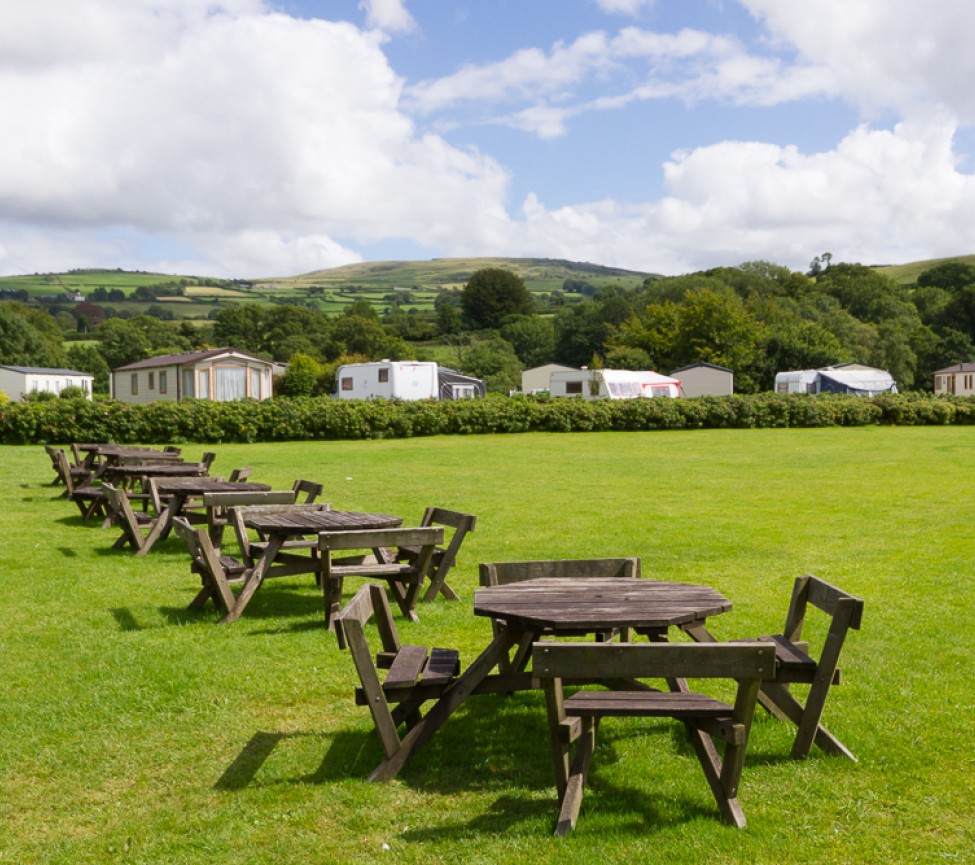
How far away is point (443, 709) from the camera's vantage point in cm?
480

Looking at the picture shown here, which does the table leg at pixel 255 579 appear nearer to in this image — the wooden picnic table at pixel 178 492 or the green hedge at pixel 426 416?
the wooden picnic table at pixel 178 492

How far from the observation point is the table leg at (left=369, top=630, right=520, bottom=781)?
4.72 m

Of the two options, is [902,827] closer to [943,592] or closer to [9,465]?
[943,592]

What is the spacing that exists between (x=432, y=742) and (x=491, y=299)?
126268 mm

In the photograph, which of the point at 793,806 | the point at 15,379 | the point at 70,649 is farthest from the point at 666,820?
the point at 15,379

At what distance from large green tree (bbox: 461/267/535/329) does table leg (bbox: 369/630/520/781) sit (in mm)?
125285

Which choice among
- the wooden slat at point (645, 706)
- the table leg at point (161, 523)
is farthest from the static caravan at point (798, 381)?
the wooden slat at point (645, 706)

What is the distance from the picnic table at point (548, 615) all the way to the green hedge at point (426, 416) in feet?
88.8

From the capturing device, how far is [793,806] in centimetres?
437

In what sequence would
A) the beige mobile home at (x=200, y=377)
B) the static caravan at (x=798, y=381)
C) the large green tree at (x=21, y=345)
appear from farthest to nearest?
the large green tree at (x=21, y=345), the static caravan at (x=798, y=381), the beige mobile home at (x=200, y=377)

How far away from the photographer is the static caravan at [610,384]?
166 feet

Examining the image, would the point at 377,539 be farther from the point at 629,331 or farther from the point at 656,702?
the point at 629,331

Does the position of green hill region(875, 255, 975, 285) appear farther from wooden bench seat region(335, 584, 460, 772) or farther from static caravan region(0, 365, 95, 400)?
wooden bench seat region(335, 584, 460, 772)

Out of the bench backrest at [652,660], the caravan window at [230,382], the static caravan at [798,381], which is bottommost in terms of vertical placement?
the bench backrest at [652,660]
